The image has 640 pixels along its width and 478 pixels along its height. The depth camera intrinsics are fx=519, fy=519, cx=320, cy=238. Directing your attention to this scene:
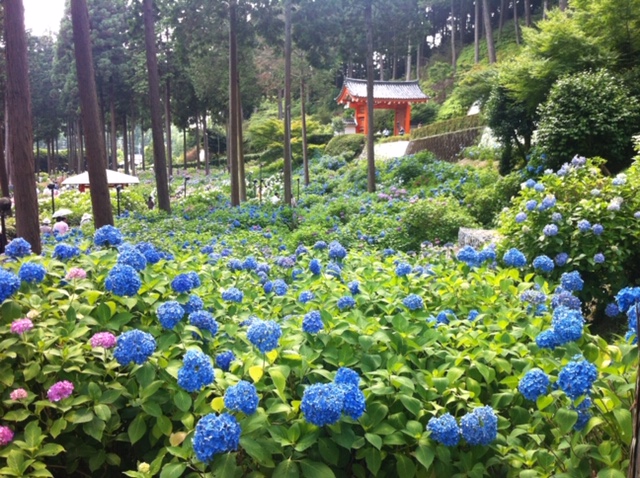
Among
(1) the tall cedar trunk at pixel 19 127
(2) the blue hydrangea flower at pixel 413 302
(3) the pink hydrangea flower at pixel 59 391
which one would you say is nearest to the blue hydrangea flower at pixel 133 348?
(3) the pink hydrangea flower at pixel 59 391

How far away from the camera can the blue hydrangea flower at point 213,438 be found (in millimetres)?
1508

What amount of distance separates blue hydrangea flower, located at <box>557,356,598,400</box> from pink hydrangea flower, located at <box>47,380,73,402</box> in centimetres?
175

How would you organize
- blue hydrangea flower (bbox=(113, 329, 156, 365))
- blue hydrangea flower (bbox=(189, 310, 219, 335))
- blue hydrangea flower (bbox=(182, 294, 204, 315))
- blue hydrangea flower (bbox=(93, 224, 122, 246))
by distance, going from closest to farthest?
blue hydrangea flower (bbox=(113, 329, 156, 365)) < blue hydrangea flower (bbox=(189, 310, 219, 335)) < blue hydrangea flower (bbox=(182, 294, 204, 315)) < blue hydrangea flower (bbox=(93, 224, 122, 246))

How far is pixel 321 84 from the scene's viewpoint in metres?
28.2

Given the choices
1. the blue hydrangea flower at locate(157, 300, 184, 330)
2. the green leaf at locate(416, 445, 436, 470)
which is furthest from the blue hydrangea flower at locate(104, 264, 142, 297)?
the green leaf at locate(416, 445, 436, 470)

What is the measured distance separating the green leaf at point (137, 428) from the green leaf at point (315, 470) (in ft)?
2.09

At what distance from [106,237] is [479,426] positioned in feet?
7.16

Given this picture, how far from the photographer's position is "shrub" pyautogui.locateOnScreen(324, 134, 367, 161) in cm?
2666

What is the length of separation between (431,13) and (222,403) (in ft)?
163

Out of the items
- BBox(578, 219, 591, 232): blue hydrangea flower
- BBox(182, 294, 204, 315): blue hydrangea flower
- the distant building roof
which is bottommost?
BBox(182, 294, 204, 315): blue hydrangea flower

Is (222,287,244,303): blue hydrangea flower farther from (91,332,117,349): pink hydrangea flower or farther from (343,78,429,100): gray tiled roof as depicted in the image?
(343,78,429,100): gray tiled roof

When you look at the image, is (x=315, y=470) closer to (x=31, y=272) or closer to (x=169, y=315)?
(x=169, y=315)

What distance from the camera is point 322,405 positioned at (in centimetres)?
157

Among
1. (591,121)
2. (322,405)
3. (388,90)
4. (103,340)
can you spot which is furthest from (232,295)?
(388,90)
